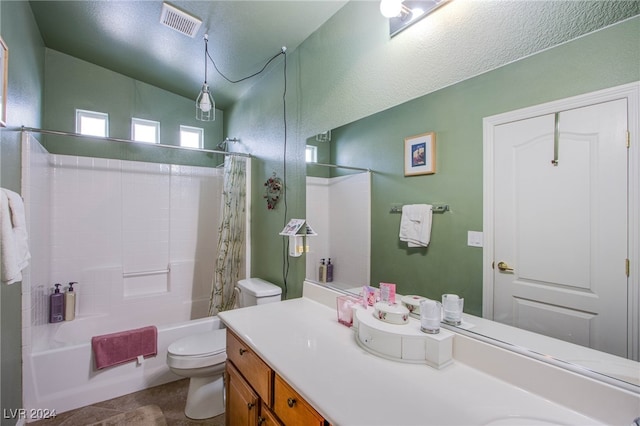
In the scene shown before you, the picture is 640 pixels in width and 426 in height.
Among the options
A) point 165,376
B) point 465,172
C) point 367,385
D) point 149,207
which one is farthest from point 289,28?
point 165,376

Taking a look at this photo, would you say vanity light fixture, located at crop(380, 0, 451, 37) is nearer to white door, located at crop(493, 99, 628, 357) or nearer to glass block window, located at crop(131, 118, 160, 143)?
white door, located at crop(493, 99, 628, 357)

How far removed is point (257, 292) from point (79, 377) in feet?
4.32

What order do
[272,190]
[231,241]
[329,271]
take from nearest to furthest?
1. [329,271]
2. [272,190]
3. [231,241]

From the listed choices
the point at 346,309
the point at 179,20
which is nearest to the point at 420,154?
the point at 346,309

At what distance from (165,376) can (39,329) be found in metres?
0.98

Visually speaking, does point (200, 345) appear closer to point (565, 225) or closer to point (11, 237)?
point (11, 237)

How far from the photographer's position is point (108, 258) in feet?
8.98

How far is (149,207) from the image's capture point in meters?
2.96

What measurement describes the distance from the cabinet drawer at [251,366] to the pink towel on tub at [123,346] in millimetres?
1090

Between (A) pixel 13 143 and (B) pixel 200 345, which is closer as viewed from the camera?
(A) pixel 13 143

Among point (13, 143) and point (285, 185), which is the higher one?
point (13, 143)

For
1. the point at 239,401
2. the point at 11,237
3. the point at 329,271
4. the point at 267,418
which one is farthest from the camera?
the point at 329,271

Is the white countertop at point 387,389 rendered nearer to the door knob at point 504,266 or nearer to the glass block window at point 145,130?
the door knob at point 504,266

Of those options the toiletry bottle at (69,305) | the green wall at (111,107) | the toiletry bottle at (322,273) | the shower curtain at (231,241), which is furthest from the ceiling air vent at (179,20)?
the toiletry bottle at (69,305)
